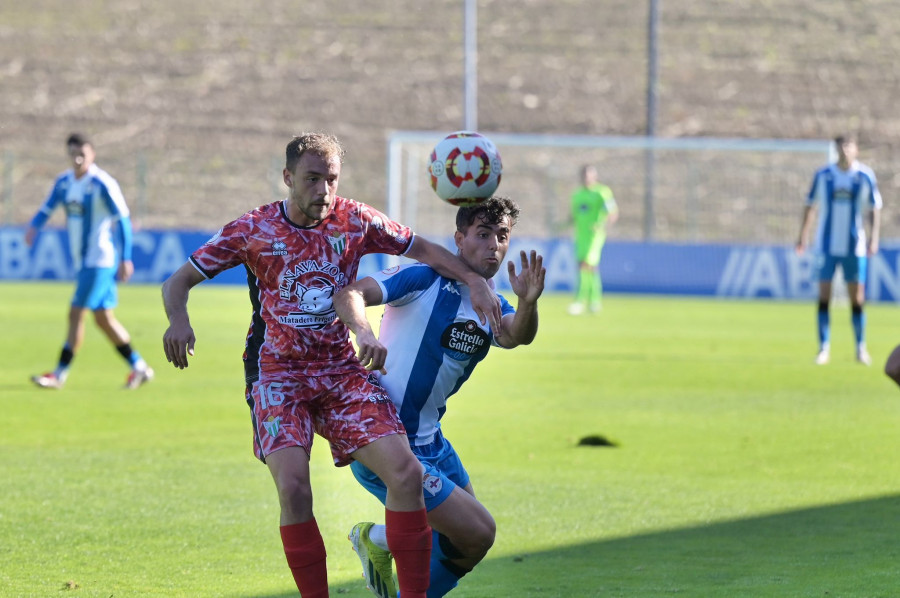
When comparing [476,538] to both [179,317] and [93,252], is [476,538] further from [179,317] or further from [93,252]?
[93,252]

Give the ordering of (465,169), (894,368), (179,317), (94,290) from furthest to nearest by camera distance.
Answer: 1. (94,290)
2. (465,169)
3. (179,317)
4. (894,368)

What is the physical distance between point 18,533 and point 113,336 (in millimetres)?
5431

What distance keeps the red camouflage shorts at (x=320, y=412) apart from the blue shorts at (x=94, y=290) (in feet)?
23.1

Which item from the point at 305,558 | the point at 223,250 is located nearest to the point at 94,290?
the point at 223,250

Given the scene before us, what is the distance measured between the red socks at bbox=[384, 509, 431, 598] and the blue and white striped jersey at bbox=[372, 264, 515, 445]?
20.0 inches

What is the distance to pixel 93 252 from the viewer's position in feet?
38.5

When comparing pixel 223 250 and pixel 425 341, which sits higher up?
pixel 223 250

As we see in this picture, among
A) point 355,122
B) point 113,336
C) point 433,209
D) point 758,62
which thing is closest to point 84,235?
point 113,336

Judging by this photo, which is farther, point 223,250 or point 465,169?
point 465,169

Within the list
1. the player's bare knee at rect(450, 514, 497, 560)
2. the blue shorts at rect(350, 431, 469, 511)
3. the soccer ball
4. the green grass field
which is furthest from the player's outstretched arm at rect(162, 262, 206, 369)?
the soccer ball

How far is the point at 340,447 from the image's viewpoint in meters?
4.93

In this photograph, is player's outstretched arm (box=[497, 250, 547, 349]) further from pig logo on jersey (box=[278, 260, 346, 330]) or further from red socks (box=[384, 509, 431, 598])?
red socks (box=[384, 509, 431, 598])

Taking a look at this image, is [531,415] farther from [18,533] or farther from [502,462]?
[18,533]

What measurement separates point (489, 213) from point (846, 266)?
10431 millimetres
